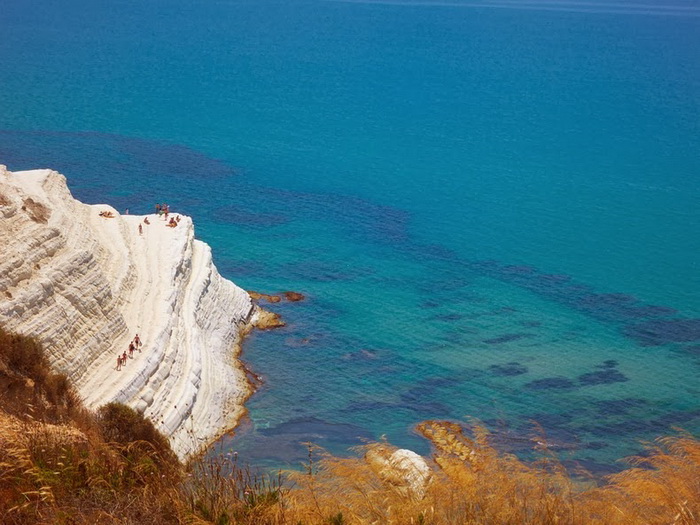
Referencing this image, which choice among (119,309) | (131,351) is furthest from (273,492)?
(119,309)

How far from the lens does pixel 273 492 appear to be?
16250 mm

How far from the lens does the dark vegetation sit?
15.3m

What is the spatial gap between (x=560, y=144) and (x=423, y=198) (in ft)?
90.6

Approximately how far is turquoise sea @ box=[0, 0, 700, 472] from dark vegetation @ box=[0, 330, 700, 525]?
1785 cm

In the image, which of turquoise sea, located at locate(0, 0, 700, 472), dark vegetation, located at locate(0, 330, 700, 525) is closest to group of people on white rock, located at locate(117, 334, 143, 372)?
turquoise sea, located at locate(0, 0, 700, 472)

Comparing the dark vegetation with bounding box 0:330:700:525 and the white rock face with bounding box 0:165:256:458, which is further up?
the dark vegetation with bounding box 0:330:700:525

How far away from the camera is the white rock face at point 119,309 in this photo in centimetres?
3272

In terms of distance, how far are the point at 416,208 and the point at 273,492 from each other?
60.5 metres

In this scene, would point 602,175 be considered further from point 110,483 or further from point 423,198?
point 110,483

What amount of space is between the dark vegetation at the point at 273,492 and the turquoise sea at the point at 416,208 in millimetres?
17848

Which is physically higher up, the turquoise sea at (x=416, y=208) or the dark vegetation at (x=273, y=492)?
the dark vegetation at (x=273, y=492)

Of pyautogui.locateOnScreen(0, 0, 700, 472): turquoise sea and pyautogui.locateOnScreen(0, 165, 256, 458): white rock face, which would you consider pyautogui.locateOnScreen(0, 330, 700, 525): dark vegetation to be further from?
pyautogui.locateOnScreen(0, 0, 700, 472): turquoise sea

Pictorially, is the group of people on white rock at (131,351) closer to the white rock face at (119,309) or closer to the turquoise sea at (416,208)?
the white rock face at (119,309)

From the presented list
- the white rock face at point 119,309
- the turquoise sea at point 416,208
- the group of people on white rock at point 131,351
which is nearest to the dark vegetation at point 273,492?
the white rock face at point 119,309
